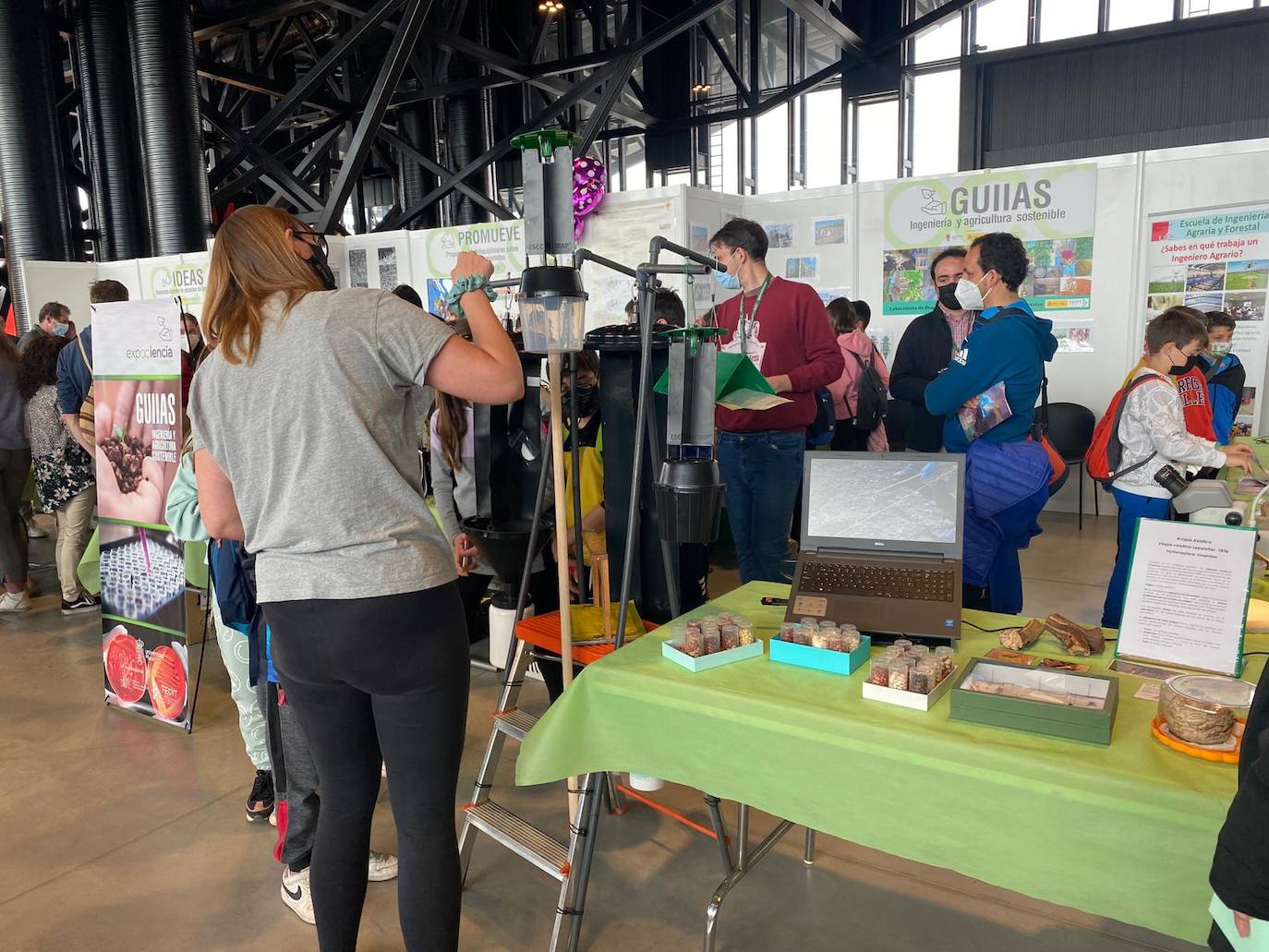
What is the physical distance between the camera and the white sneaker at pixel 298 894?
204 centimetres

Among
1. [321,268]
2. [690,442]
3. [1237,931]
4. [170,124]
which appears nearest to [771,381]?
[690,442]

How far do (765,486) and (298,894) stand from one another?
187cm

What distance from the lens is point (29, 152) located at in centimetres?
770

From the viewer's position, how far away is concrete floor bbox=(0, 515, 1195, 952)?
1.91m

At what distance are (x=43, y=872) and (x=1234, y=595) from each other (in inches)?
109

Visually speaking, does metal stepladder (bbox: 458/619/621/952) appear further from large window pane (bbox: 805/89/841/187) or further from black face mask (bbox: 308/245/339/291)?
large window pane (bbox: 805/89/841/187)

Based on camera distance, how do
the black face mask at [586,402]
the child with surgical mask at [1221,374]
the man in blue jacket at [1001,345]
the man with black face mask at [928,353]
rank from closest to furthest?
1. the man in blue jacket at [1001,345]
2. the black face mask at [586,402]
3. the man with black face mask at [928,353]
4. the child with surgical mask at [1221,374]

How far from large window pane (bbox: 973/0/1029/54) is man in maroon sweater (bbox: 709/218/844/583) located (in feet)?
33.3

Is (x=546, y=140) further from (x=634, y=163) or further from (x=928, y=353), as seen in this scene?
(x=634, y=163)

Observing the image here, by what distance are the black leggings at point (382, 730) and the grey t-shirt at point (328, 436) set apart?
5cm

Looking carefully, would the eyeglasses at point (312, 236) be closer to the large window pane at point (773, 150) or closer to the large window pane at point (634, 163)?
the large window pane at point (773, 150)

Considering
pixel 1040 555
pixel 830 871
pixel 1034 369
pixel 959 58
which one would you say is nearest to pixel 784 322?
pixel 1034 369

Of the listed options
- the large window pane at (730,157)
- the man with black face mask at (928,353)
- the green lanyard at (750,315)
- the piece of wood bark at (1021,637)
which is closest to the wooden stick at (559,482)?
the piece of wood bark at (1021,637)

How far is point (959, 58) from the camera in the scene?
11312 millimetres
